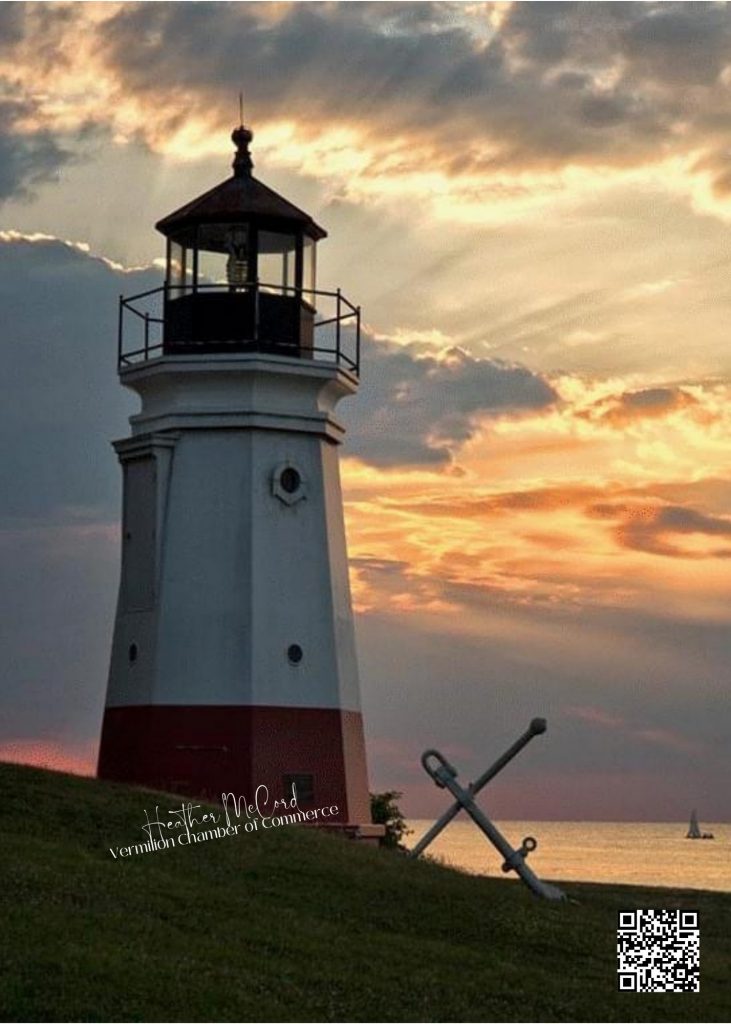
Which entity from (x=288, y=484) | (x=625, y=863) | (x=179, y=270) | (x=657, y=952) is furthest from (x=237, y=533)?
(x=625, y=863)

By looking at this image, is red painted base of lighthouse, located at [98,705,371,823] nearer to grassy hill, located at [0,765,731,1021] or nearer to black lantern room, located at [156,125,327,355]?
grassy hill, located at [0,765,731,1021]

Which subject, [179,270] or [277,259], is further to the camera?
[179,270]

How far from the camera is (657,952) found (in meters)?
23.3

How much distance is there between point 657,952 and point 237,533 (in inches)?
458

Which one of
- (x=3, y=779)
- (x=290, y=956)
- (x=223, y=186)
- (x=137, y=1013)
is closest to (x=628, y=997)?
(x=290, y=956)

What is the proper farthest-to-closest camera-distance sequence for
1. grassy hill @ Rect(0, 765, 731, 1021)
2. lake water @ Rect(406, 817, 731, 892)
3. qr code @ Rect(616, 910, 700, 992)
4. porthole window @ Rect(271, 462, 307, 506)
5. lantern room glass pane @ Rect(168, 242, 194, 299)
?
lake water @ Rect(406, 817, 731, 892), lantern room glass pane @ Rect(168, 242, 194, 299), porthole window @ Rect(271, 462, 307, 506), qr code @ Rect(616, 910, 700, 992), grassy hill @ Rect(0, 765, 731, 1021)

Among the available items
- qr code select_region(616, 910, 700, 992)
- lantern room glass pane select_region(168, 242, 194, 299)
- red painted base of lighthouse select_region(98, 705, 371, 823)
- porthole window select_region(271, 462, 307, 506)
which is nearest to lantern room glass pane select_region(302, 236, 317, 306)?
lantern room glass pane select_region(168, 242, 194, 299)

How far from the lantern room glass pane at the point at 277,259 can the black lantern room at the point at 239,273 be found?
2cm

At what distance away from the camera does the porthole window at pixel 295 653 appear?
106 feet

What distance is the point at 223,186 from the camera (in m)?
33.6

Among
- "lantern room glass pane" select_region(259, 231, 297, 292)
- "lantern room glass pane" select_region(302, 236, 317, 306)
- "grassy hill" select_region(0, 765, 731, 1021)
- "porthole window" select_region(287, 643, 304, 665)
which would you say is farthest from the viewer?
"lantern room glass pane" select_region(302, 236, 317, 306)

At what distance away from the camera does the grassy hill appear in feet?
61.2

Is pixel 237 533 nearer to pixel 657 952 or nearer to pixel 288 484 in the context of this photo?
pixel 288 484

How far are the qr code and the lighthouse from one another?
285 inches
